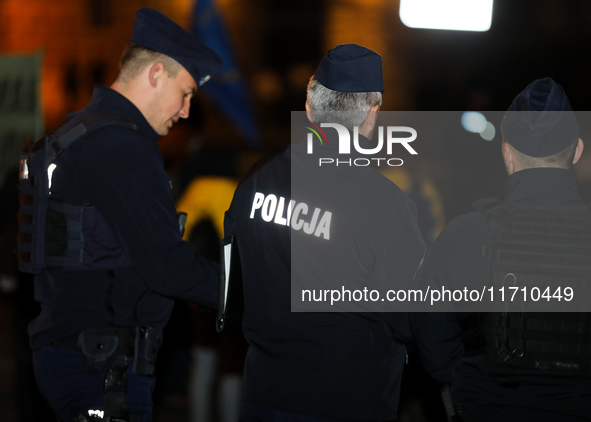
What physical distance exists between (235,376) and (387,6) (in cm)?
392

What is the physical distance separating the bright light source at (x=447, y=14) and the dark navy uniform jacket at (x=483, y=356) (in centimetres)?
164

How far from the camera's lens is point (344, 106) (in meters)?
2.05

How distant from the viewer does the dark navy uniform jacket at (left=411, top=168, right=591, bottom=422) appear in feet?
6.33

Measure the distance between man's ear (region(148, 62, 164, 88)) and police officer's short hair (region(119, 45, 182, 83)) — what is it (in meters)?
0.02

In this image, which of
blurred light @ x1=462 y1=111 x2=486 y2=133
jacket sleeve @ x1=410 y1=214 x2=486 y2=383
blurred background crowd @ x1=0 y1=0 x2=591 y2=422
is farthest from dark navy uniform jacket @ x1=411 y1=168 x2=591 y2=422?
blurred light @ x1=462 y1=111 x2=486 y2=133


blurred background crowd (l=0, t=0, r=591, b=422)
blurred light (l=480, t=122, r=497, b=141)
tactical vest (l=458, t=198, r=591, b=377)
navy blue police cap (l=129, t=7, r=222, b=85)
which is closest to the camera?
tactical vest (l=458, t=198, r=591, b=377)

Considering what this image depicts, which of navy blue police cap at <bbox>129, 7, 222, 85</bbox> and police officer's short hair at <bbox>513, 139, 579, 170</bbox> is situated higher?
navy blue police cap at <bbox>129, 7, 222, 85</bbox>

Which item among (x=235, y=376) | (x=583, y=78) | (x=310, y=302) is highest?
(x=583, y=78)

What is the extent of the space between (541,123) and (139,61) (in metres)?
1.50

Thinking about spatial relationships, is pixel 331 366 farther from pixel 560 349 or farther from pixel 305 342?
pixel 560 349

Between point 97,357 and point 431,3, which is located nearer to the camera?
point 97,357

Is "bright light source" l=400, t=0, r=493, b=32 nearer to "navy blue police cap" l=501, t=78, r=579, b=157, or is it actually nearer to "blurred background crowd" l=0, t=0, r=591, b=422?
"navy blue police cap" l=501, t=78, r=579, b=157

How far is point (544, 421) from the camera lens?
192cm

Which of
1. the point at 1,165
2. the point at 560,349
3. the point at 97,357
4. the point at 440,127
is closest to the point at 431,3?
the point at 560,349
